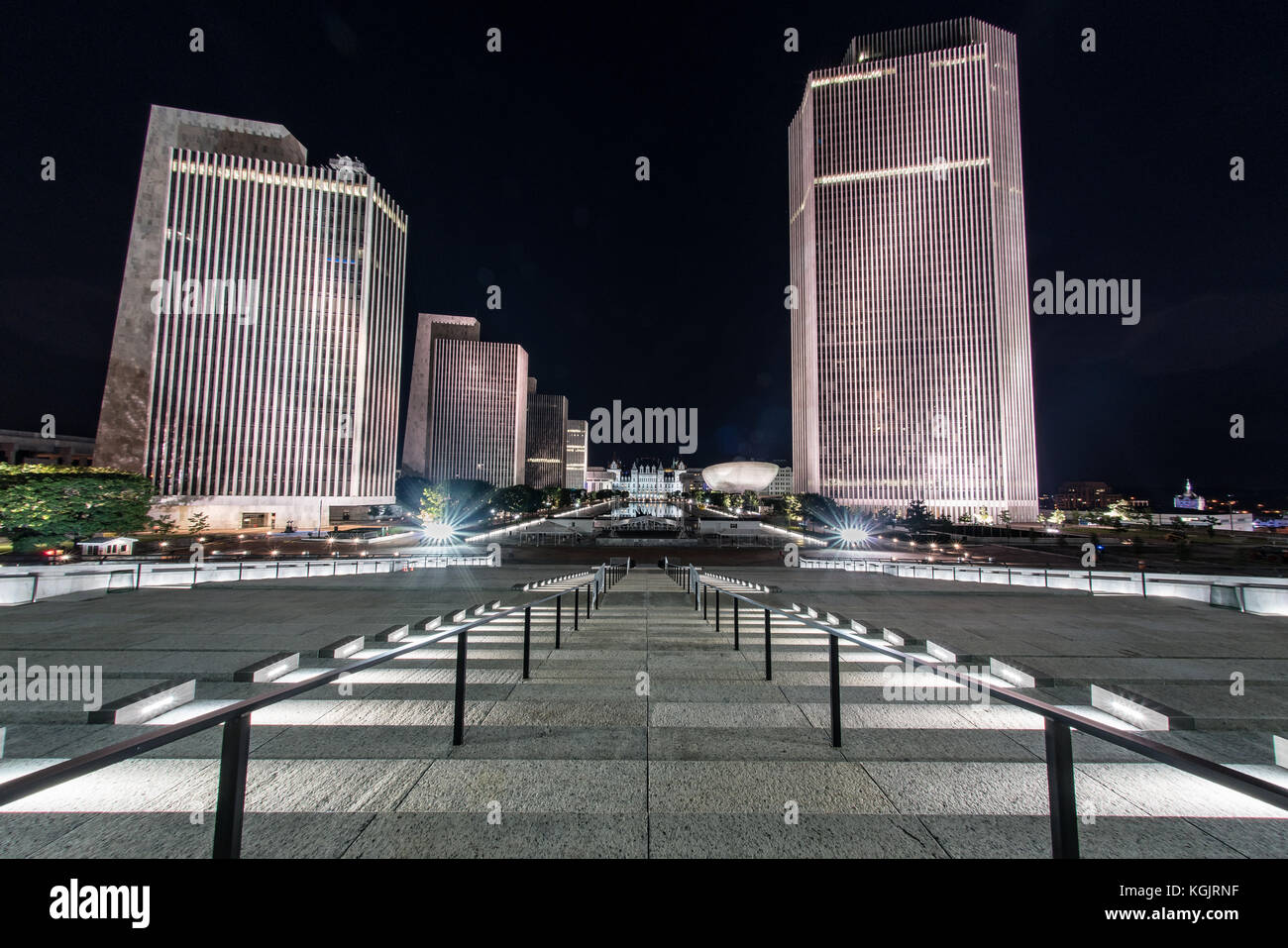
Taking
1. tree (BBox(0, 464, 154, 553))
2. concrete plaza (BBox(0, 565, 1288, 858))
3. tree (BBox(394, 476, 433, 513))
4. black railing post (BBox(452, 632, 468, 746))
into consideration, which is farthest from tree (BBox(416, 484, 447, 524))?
black railing post (BBox(452, 632, 468, 746))

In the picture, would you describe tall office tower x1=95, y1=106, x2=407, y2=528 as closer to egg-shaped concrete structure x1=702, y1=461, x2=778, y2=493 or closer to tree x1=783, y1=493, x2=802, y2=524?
egg-shaped concrete structure x1=702, y1=461, x2=778, y2=493

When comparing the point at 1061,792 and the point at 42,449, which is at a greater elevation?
the point at 42,449

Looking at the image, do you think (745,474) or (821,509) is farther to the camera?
(821,509)

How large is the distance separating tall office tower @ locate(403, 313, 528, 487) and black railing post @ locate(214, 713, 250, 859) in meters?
159

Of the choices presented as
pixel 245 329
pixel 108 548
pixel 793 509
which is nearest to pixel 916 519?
pixel 793 509

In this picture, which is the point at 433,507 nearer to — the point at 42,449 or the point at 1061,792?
the point at 1061,792

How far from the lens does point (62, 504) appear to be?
121 ft

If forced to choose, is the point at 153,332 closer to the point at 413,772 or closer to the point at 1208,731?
the point at 413,772

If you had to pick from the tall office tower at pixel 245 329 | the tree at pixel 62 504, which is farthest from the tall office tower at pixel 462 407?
the tree at pixel 62 504

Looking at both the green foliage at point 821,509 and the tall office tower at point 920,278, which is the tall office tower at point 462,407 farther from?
the green foliage at point 821,509

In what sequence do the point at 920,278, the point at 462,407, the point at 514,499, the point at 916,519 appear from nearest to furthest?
1. the point at 916,519
2. the point at 514,499
3. the point at 920,278
4. the point at 462,407

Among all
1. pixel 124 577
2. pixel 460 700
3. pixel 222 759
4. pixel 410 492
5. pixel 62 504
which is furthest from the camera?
pixel 410 492

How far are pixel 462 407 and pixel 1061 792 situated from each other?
546 ft

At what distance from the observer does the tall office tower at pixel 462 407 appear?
Result: 15462 centimetres
